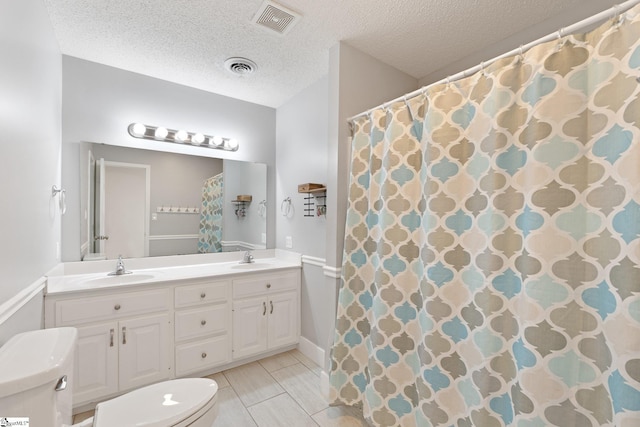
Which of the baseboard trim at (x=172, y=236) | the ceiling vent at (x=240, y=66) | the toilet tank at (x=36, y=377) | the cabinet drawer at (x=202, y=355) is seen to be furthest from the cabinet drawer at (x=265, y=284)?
the ceiling vent at (x=240, y=66)

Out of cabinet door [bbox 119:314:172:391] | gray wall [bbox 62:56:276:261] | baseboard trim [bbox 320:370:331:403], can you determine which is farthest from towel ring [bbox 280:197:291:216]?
baseboard trim [bbox 320:370:331:403]

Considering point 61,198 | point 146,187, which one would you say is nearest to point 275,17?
point 146,187

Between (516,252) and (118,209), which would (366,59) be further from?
(118,209)

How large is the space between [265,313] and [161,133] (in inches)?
73.4

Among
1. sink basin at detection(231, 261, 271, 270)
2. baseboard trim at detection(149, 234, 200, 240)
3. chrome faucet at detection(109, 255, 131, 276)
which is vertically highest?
baseboard trim at detection(149, 234, 200, 240)

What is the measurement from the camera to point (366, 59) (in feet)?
6.98

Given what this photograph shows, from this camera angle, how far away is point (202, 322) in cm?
213

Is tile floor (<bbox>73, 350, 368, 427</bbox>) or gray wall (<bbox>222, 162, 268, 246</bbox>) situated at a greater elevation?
gray wall (<bbox>222, 162, 268, 246</bbox>)

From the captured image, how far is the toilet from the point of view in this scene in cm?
84

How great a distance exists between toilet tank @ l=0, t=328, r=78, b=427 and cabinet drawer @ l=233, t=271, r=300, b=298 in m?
1.26

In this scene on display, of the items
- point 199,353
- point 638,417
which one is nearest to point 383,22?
point 638,417

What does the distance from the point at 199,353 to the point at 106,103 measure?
2163 mm

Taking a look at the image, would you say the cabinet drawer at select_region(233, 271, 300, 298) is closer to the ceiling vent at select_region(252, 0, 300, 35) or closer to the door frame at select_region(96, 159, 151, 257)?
the door frame at select_region(96, 159, 151, 257)

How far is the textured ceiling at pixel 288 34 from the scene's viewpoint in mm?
1642
